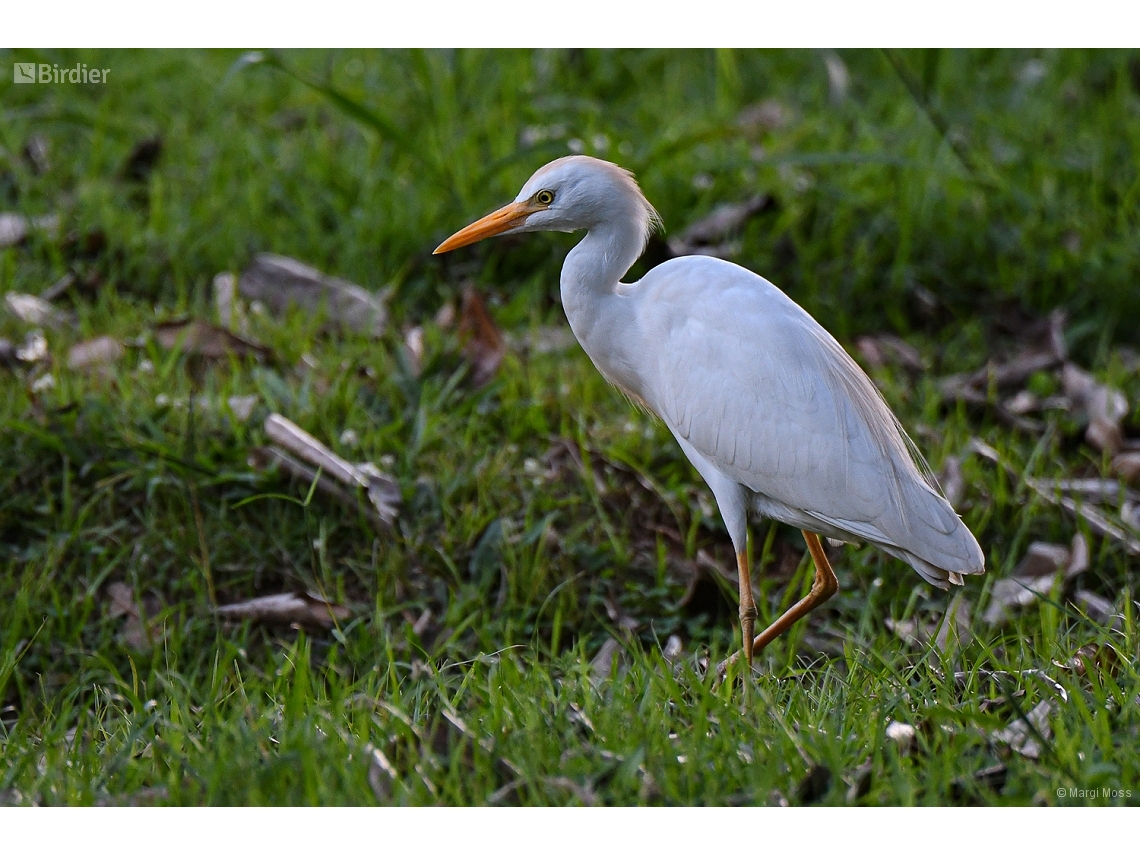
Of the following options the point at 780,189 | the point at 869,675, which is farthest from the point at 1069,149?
the point at 869,675

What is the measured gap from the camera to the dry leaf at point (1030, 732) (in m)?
2.62

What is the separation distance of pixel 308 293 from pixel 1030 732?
10.9 ft

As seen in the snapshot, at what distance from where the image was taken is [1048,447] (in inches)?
179

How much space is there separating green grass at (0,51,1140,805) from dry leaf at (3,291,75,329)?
0.07 meters

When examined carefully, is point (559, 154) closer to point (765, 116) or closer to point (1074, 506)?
point (765, 116)

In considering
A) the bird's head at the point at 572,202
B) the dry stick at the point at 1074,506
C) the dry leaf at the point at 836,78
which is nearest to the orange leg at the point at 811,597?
the bird's head at the point at 572,202

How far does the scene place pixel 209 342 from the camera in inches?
180

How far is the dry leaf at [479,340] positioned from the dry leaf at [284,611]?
1.14 m

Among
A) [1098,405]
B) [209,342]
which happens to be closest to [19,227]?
[209,342]

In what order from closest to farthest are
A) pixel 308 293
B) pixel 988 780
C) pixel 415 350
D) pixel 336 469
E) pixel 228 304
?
1. pixel 988 780
2. pixel 336 469
3. pixel 415 350
4. pixel 228 304
5. pixel 308 293

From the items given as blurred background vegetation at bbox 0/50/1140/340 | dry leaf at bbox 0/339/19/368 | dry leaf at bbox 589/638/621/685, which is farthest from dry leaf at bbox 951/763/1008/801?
dry leaf at bbox 0/339/19/368

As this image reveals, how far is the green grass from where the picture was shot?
2.67 m

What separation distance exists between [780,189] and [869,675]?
3100 mm

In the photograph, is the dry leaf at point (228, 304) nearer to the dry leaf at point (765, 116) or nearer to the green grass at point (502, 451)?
the green grass at point (502, 451)
